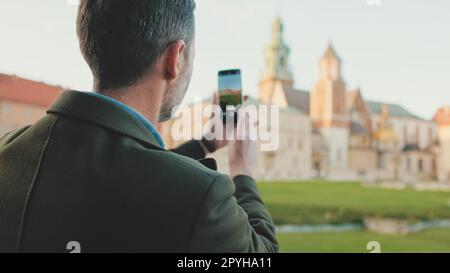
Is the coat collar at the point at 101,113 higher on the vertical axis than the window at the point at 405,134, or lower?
lower

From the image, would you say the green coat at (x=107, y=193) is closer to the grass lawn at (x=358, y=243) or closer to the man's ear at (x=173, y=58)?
the man's ear at (x=173, y=58)

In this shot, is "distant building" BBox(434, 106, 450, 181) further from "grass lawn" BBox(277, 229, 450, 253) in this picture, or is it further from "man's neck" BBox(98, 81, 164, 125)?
"man's neck" BBox(98, 81, 164, 125)

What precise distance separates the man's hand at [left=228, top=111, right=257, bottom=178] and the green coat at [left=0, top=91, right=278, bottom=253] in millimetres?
200

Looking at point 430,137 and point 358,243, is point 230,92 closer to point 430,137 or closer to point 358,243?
point 358,243

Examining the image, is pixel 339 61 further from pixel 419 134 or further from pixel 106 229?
pixel 106 229

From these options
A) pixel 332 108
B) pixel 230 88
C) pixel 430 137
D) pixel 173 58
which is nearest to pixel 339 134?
pixel 332 108

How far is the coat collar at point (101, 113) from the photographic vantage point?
40 cm

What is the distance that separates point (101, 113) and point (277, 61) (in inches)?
631

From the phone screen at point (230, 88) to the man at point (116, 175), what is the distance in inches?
12.1

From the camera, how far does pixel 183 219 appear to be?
37cm

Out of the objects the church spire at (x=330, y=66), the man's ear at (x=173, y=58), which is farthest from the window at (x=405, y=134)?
the man's ear at (x=173, y=58)

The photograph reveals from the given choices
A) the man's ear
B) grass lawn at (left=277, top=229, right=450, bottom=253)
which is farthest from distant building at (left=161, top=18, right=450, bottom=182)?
the man's ear
